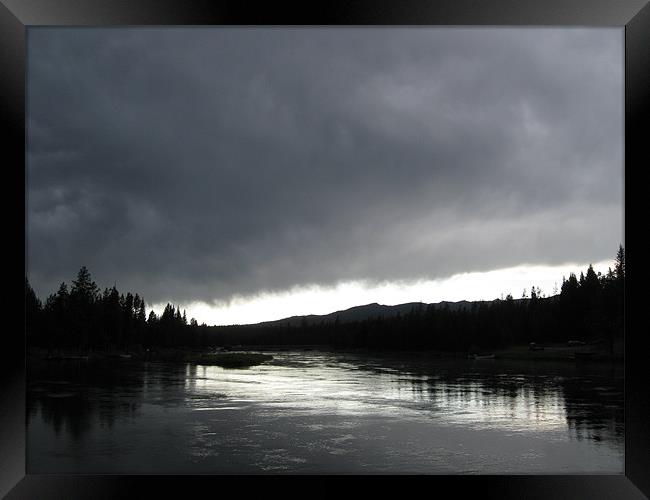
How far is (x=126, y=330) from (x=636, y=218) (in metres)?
38.6

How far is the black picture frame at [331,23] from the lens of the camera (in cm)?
395

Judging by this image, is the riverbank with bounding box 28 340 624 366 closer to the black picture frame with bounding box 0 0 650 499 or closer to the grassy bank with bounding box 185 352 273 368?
the grassy bank with bounding box 185 352 273 368

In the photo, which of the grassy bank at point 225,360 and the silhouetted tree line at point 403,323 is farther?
the grassy bank at point 225,360

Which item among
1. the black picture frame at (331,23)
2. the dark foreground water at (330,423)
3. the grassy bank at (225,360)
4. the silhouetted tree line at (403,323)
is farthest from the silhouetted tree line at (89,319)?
the black picture frame at (331,23)

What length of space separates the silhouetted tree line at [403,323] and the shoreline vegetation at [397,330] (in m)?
0.07

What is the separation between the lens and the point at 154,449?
18359 mm

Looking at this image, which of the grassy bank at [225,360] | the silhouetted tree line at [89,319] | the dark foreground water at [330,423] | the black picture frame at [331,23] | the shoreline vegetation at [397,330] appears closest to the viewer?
the black picture frame at [331,23]

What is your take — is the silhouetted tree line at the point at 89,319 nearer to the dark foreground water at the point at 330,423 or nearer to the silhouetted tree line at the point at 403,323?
the silhouetted tree line at the point at 403,323

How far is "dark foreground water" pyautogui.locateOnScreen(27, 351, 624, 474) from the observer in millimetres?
16109

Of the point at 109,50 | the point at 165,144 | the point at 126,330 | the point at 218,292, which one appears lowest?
the point at 126,330

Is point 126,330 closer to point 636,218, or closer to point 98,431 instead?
point 98,431

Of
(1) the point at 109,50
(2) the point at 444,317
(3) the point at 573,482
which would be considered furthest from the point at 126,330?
(3) the point at 573,482

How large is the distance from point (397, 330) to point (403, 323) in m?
0.78

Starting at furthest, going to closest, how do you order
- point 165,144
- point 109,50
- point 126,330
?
1. point 165,144
2. point 126,330
3. point 109,50
